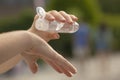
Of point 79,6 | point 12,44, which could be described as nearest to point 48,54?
point 12,44

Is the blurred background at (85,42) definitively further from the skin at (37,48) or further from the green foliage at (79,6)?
the skin at (37,48)

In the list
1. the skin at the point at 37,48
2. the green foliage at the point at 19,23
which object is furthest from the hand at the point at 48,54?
the green foliage at the point at 19,23

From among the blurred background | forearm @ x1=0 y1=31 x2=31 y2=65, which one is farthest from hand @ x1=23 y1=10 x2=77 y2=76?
the blurred background

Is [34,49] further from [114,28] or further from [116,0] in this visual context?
[116,0]

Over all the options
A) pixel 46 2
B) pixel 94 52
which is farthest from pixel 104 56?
pixel 46 2

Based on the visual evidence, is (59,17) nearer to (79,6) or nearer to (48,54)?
(48,54)

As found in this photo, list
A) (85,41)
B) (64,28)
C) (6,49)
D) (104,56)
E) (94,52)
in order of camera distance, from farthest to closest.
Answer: (94,52) < (104,56) < (85,41) < (64,28) < (6,49)

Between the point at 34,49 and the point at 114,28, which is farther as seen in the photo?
the point at 114,28

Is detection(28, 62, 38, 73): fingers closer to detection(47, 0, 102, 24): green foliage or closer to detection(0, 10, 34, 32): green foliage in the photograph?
detection(0, 10, 34, 32): green foliage
